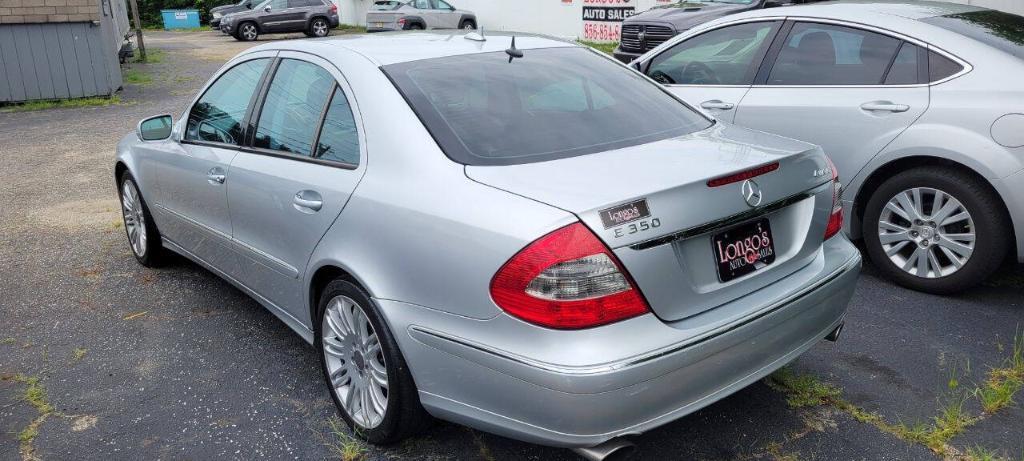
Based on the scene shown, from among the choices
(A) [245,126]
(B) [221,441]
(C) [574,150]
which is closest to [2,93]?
(A) [245,126]

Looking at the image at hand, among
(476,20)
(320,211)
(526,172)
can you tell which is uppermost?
(526,172)

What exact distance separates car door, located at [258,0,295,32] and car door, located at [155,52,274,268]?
2602 cm

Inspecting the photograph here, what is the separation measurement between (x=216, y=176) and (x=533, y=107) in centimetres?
169

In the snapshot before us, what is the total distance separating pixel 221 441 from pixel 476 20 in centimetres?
2313

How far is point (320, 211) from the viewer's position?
10.4 ft

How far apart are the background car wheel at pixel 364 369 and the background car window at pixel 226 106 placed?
1.24 m

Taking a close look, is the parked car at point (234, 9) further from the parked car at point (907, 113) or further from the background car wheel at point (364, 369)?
the background car wheel at point (364, 369)

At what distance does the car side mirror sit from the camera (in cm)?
469

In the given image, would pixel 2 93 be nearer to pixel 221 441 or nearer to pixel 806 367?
pixel 221 441

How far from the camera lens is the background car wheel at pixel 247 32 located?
2861 cm

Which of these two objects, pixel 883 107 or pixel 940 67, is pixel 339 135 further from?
pixel 940 67

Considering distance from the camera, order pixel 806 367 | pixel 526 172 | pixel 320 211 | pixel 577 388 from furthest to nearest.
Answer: pixel 806 367 → pixel 320 211 → pixel 526 172 → pixel 577 388

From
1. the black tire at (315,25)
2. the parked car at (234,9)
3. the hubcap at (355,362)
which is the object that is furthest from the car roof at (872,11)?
the parked car at (234,9)

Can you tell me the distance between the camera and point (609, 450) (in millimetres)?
2475
